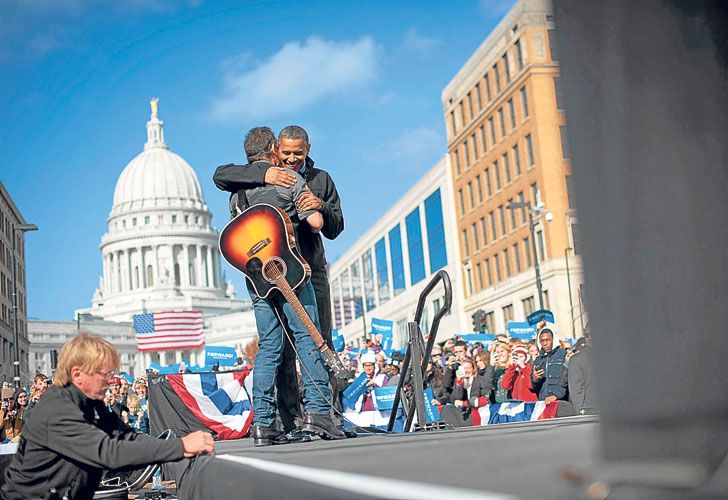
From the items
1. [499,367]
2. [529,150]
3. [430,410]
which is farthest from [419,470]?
[529,150]

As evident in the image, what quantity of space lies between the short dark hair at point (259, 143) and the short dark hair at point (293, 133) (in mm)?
215

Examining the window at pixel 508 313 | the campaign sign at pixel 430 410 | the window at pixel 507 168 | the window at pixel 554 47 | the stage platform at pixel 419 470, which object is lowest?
the campaign sign at pixel 430 410

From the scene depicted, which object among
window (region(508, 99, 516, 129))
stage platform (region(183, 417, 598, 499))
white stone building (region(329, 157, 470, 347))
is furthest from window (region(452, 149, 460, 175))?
stage platform (region(183, 417, 598, 499))

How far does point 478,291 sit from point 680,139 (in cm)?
5537

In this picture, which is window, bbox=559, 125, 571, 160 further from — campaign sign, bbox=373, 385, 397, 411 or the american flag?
the american flag

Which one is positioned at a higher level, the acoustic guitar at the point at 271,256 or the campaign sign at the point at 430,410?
the acoustic guitar at the point at 271,256

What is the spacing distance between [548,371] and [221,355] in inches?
473

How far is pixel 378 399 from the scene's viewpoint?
36.0ft

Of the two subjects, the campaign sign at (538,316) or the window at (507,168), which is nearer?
the campaign sign at (538,316)

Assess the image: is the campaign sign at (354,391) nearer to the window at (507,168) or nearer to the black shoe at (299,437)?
the black shoe at (299,437)

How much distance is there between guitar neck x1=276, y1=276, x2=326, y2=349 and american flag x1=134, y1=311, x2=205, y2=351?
67501 mm

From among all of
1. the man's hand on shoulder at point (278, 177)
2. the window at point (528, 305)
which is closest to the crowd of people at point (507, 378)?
the man's hand on shoulder at point (278, 177)

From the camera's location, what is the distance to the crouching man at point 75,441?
3281 millimetres

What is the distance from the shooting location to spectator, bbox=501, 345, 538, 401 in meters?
9.94
